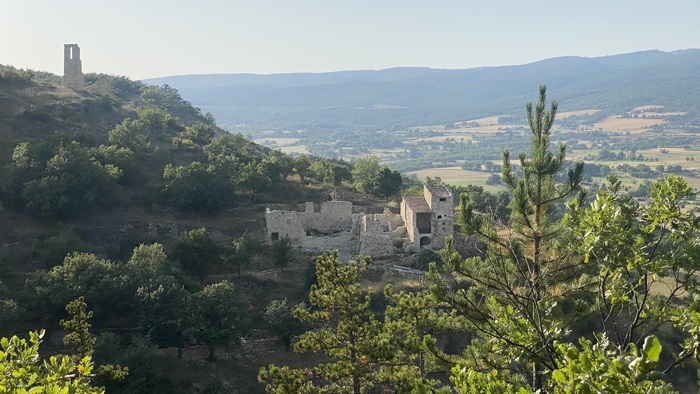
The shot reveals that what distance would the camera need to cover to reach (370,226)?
1248 inches

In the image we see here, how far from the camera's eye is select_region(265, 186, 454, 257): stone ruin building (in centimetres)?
3072

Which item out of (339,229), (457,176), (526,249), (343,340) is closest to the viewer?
(526,249)

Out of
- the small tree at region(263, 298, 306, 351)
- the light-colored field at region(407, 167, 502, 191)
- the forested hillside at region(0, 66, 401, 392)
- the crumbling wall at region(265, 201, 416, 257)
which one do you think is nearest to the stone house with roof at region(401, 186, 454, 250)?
the crumbling wall at region(265, 201, 416, 257)

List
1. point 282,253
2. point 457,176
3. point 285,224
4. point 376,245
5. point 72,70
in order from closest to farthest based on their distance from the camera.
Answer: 1. point 282,253
2. point 376,245
3. point 285,224
4. point 72,70
5. point 457,176

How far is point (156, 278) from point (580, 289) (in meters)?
18.8

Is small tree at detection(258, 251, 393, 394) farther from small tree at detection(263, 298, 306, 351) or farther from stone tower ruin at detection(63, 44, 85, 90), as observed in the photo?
stone tower ruin at detection(63, 44, 85, 90)

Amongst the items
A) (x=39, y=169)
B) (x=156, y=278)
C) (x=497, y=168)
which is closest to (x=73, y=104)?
(x=39, y=169)

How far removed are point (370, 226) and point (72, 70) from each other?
48.5 metres

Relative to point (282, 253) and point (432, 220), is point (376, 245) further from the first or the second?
point (282, 253)

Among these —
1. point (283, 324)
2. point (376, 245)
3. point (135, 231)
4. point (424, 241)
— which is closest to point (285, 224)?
point (376, 245)

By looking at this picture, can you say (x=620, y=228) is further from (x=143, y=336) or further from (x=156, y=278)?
(x=156, y=278)

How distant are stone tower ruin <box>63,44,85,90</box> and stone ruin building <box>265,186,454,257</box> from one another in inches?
1638

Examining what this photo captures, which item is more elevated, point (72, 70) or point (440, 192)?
point (72, 70)

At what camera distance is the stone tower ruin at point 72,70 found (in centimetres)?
6180
